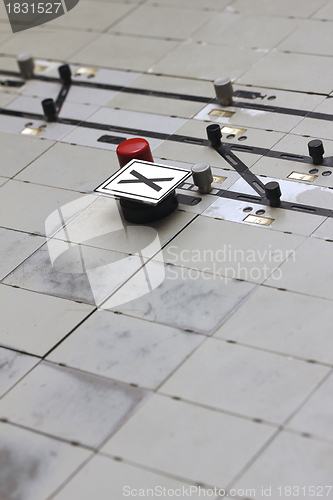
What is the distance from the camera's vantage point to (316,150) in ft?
23.5

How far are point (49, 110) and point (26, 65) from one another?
4.50 ft

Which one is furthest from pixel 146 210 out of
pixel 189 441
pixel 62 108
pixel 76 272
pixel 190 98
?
pixel 62 108

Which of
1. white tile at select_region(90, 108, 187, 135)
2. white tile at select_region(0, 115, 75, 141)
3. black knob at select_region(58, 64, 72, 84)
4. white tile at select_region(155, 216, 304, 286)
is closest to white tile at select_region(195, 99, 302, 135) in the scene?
white tile at select_region(90, 108, 187, 135)

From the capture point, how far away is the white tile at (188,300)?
234 inches

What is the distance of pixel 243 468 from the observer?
15.9 feet

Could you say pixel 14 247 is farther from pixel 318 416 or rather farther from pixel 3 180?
pixel 318 416

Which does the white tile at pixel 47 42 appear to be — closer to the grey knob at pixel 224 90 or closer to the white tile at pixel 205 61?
the white tile at pixel 205 61

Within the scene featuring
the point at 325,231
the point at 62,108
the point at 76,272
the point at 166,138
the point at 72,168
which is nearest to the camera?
the point at 325,231

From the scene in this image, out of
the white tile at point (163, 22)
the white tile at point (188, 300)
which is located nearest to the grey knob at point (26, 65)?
the white tile at point (163, 22)

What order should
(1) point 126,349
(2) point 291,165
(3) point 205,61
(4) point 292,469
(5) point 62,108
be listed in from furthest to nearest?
1. (3) point 205,61
2. (5) point 62,108
3. (2) point 291,165
4. (1) point 126,349
5. (4) point 292,469

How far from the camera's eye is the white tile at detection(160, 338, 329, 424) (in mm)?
5191

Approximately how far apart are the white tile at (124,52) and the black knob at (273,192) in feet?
11.3

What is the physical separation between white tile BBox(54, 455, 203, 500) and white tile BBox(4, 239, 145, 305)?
1634 mm

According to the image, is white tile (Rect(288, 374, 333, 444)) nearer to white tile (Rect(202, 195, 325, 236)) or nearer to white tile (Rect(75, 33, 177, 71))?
white tile (Rect(202, 195, 325, 236))
